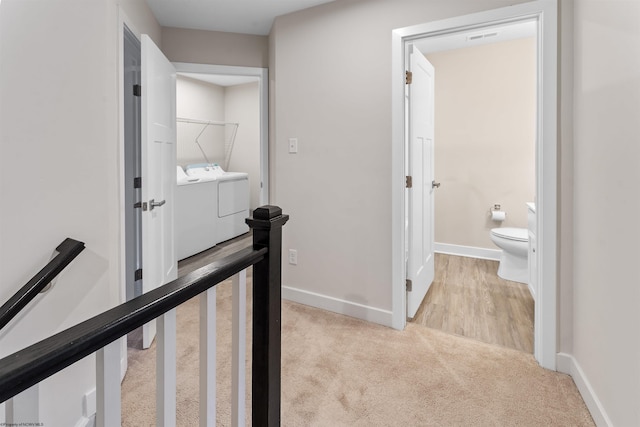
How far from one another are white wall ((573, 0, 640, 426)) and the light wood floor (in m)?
0.56

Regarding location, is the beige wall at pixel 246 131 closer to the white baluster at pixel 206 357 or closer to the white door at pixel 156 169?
the white door at pixel 156 169

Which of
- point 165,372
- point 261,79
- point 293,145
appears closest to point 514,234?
point 293,145

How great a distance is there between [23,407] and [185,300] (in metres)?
0.32

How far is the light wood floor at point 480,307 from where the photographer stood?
2.41 metres

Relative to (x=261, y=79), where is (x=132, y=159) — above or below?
below

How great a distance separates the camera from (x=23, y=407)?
0.53 metres

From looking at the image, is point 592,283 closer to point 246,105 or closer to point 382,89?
point 382,89

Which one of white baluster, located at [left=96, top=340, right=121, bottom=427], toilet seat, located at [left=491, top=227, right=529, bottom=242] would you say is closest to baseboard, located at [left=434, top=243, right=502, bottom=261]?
toilet seat, located at [left=491, top=227, right=529, bottom=242]

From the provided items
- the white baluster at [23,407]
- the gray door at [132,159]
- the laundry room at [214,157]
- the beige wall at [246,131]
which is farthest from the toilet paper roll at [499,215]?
the white baluster at [23,407]

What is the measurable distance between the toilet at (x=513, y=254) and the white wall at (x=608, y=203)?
57.9 inches

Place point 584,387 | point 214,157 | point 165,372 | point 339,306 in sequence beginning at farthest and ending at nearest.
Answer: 1. point 214,157
2. point 339,306
3. point 584,387
4. point 165,372

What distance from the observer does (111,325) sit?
0.62 m

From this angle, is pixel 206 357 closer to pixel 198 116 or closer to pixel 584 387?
pixel 584 387

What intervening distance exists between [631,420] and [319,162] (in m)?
2.14
